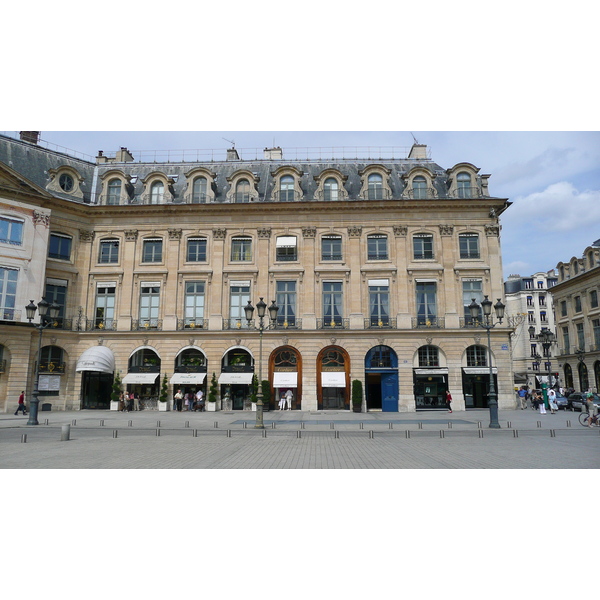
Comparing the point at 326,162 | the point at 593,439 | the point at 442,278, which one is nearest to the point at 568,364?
the point at 442,278

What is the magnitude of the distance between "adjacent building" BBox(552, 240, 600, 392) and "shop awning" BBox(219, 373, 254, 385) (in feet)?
119

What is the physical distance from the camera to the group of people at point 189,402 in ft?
113

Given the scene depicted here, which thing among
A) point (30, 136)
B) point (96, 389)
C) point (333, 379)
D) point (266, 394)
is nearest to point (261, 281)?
point (266, 394)

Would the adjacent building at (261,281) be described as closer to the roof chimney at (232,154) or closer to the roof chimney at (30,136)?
the roof chimney at (30,136)

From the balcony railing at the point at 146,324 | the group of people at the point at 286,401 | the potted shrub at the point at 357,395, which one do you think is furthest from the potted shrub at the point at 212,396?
the potted shrub at the point at 357,395

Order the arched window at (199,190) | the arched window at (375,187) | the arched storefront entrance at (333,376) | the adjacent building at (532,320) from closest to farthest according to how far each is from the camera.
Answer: the arched storefront entrance at (333,376), the arched window at (375,187), the arched window at (199,190), the adjacent building at (532,320)

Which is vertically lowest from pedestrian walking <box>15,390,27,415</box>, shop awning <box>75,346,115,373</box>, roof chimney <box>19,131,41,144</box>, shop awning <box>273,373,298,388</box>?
pedestrian walking <box>15,390,27,415</box>

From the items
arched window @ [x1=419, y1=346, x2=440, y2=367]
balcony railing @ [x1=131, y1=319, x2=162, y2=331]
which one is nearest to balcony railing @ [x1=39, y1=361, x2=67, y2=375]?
balcony railing @ [x1=131, y1=319, x2=162, y2=331]

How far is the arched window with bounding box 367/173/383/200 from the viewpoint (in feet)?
122

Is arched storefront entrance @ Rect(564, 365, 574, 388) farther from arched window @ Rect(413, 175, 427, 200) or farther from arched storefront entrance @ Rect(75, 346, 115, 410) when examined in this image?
arched storefront entrance @ Rect(75, 346, 115, 410)

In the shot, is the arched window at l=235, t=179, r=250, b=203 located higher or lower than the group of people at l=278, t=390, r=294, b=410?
higher

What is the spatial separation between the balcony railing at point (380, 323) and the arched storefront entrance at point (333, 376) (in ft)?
8.84

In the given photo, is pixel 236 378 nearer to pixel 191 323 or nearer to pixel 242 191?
pixel 191 323

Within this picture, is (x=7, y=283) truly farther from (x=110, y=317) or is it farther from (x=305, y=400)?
(x=305, y=400)
